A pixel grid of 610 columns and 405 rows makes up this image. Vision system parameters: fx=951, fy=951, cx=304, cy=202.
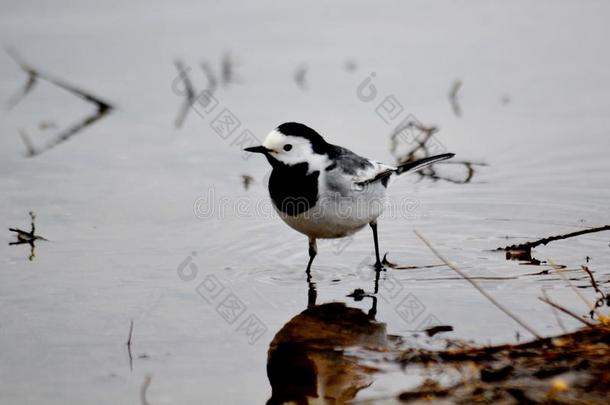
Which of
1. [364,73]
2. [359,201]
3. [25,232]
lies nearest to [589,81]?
[364,73]

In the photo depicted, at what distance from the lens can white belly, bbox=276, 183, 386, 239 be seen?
626 centimetres

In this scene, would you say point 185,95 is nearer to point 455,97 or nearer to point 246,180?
point 246,180

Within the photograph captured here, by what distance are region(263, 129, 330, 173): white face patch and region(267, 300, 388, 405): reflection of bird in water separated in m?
0.99

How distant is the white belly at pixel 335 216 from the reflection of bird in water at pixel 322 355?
0.60 m

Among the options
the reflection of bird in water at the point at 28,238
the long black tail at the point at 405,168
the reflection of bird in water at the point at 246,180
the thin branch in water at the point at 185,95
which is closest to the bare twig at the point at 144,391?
the reflection of bird in water at the point at 28,238

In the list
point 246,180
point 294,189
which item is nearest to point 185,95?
point 246,180

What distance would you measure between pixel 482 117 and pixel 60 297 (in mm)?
5363

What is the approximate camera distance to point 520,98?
1041 cm

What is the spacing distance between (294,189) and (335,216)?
0.33m

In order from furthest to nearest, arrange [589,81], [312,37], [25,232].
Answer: [312,37] < [589,81] < [25,232]

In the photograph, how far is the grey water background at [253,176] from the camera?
17.6ft

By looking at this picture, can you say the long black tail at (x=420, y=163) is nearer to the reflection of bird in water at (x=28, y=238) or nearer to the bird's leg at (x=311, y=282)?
the bird's leg at (x=311, y=282)

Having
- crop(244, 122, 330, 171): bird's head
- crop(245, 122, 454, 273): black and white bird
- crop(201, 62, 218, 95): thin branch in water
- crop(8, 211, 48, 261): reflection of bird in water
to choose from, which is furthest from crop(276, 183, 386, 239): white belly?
crop(201, 62, 218, 95): thin branch in water

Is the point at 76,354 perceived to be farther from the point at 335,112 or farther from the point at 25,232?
the point at 335,112
